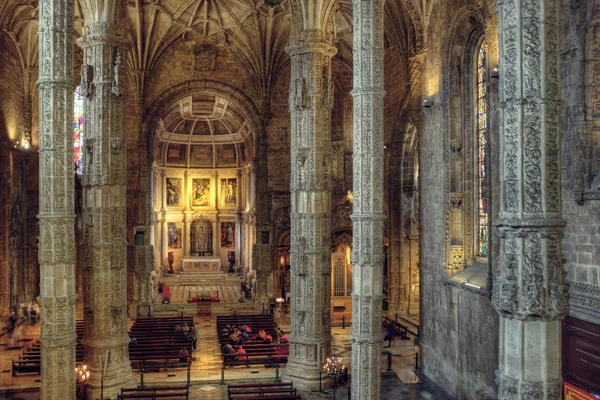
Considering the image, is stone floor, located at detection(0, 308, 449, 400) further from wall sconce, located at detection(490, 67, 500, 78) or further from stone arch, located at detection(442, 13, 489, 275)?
wall sconce, located at detection(490, 67, 500, 78)

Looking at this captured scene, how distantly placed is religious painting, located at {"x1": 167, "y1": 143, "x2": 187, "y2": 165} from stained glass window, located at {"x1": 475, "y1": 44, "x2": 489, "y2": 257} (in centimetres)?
3064

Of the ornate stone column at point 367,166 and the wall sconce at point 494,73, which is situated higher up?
the wall sconce at point 494,73

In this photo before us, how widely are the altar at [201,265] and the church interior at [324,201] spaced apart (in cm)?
201

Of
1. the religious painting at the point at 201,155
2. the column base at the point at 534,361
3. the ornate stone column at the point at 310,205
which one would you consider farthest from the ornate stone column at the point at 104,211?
the religious painting at the point at 201,155

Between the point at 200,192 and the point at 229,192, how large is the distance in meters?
2.25

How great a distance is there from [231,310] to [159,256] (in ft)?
36.9

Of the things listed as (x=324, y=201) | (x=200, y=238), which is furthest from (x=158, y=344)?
(x=200, y=238)

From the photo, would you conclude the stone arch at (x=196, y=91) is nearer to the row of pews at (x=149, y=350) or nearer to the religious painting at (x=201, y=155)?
the row of pews at (x=149, y=350)

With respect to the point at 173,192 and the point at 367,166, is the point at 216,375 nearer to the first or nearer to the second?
the point at 367,166

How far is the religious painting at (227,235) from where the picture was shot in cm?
4741

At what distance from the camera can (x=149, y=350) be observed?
23.9 metres

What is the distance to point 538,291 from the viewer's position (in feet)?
22.8

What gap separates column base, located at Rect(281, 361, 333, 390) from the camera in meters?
19.7

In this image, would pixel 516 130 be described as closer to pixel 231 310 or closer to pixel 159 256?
pixel 231 310
